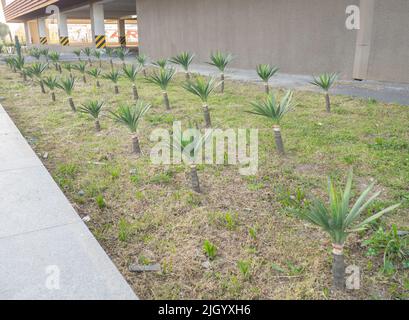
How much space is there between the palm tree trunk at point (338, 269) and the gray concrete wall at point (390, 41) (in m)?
6.83

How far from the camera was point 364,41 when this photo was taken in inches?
312

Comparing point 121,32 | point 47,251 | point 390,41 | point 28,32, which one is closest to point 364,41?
point 390,41

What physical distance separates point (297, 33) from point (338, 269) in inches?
337

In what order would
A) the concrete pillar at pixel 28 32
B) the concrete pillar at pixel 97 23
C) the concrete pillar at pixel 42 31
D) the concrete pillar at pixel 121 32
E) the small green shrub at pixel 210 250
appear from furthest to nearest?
the concrete pillar at pixel 28 32 < the concrete pillar at pixel 121 32 < the concrete pillar at pixel 42 31 < the concrete pillar at pixel 97 23 < the small green shrub at pixel 210 250

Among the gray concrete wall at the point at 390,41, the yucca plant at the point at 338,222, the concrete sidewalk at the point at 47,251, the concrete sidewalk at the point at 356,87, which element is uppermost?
the gray concrete wall at the point at 390,41

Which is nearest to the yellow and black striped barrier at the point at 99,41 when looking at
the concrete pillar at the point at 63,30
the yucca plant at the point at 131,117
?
the concrete pillar at the point at 63,30

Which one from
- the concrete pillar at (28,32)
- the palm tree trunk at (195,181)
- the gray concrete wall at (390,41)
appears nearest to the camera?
the palm tree trunk at (195,181)

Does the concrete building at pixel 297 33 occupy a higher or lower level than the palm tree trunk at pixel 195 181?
higher

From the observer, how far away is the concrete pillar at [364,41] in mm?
7720

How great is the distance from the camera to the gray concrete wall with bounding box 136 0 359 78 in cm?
861

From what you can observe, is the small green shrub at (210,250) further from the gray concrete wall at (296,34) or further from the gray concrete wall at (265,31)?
the gray concrete wall at (265,31)

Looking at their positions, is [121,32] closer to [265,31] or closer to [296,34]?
[265,31]

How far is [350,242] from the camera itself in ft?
8.28
